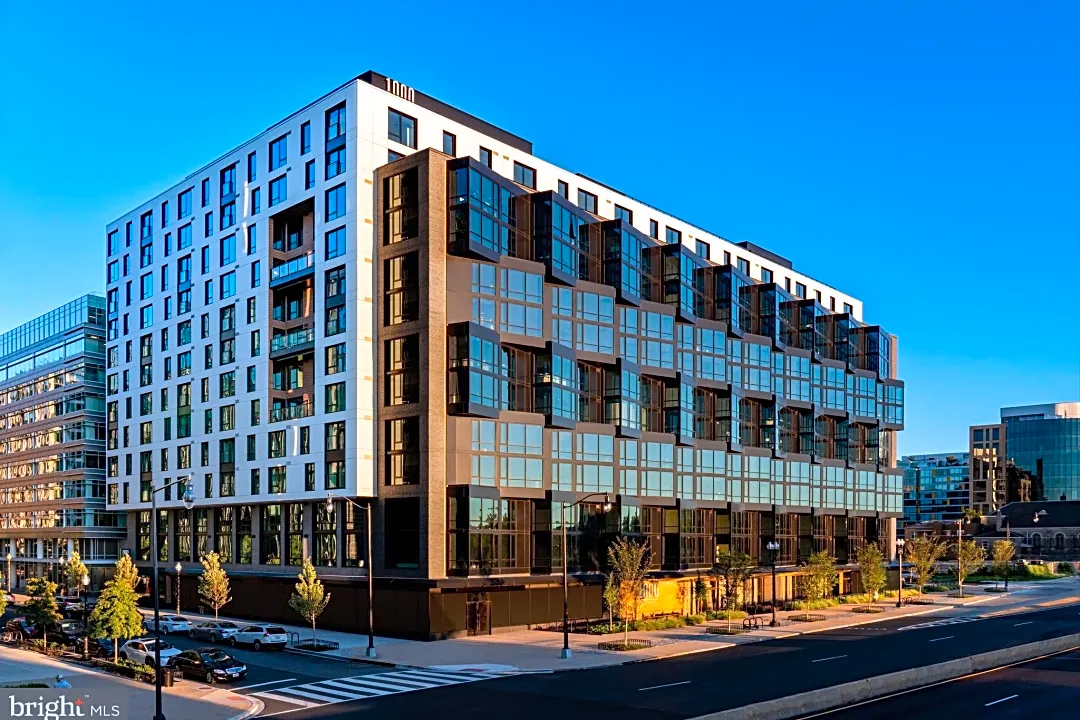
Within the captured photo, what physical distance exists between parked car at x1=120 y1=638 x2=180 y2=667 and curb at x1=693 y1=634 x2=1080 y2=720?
2762 cm

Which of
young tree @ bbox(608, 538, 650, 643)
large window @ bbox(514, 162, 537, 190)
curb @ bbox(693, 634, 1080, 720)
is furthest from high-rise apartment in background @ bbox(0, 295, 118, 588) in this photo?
curb @ bbox(693, 634, 1080, 720)

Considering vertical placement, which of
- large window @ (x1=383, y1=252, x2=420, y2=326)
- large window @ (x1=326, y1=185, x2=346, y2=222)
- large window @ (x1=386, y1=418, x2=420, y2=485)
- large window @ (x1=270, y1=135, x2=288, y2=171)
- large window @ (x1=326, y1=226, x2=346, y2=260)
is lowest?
large window @ (x1=386, y1=418, x2=420, y2=485)

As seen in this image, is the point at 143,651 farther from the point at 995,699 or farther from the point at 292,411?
the point at 995,699

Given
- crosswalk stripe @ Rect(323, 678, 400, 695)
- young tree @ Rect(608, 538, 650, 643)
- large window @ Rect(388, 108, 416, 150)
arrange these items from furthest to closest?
1. large window @ Rect(388, 108, 416, 150)
2. young tree @ Rect(608, 538, 650, 643)
3. crosswalk stripe @ Rect(323, 678, 400, 695)

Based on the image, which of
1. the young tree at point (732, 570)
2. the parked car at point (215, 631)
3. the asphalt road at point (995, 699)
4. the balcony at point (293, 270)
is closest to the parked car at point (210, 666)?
the parked car at point (215, 631)

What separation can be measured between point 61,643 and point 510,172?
135 feet

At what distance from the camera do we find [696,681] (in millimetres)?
39938

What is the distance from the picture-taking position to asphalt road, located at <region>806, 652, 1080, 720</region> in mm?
31219

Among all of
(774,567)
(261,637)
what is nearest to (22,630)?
(261,637)

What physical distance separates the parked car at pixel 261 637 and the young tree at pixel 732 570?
31480 millimetres

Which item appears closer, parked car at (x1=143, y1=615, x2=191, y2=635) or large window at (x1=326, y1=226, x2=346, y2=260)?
parked car at (x1=143, y1=615, x2=191, y2=635)

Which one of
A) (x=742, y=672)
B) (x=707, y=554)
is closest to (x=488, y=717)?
(x=742, y=672)

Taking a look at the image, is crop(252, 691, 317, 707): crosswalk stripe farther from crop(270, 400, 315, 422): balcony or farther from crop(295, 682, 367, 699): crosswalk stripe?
crop(270, 400, 315, 422): balcony

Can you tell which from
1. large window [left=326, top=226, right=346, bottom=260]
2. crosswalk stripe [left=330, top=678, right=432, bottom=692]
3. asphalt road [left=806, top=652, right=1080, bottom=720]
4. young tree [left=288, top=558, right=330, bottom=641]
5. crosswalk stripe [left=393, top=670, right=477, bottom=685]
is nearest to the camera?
asphalt road [left=806, top=652, right=1080, bottom=720]
